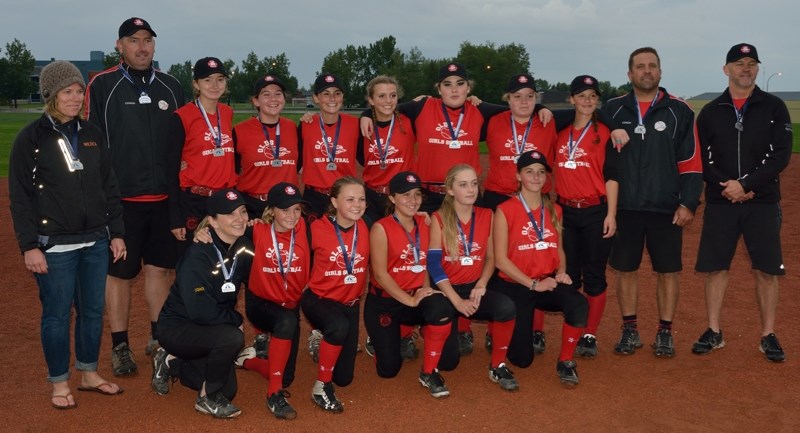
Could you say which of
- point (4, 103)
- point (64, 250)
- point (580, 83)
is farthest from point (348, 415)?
point (4, 103)

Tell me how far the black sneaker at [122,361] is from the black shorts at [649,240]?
15.4ft

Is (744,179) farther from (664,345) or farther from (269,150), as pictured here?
(269,150)

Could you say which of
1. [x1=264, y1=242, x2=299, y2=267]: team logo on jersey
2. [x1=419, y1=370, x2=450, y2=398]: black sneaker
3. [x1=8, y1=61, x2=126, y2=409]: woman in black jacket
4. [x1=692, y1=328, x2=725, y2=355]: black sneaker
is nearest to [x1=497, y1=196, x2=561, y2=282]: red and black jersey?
[x1=419, y1=370, x2=450, y2=398]: black sneaker

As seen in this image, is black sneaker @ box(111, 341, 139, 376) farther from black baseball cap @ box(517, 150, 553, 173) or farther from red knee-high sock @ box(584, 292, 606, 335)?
red knee-high sock @ box(584, 292, 606, 335)

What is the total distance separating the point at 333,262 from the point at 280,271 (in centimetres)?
45

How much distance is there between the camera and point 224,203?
581 cm

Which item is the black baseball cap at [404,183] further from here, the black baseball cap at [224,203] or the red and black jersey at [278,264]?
the black baseball cap at [224,203]

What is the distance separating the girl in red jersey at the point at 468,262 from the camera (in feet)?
21.1

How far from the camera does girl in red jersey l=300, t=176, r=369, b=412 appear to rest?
621 cm

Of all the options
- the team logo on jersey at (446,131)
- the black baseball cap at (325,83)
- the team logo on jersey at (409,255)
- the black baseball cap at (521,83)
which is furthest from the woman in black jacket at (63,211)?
the black baseball cap at (521,83)

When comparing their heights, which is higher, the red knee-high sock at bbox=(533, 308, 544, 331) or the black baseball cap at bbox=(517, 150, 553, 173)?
the black baseball cap at bbox=(517, 150, 553, 173)

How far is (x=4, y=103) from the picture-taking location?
84750 mm

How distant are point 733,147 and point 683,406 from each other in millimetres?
2737

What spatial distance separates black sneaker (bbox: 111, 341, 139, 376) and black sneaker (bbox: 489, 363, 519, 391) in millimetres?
3228
